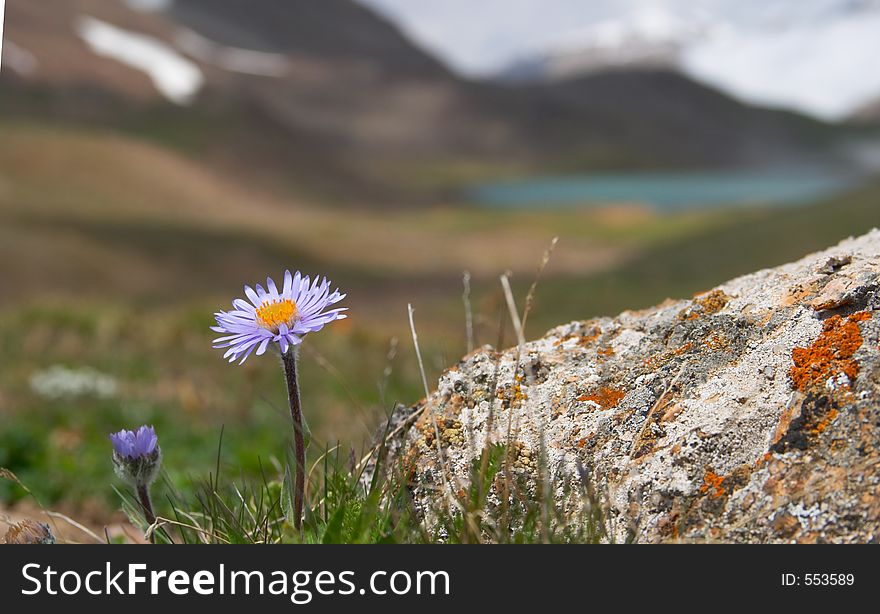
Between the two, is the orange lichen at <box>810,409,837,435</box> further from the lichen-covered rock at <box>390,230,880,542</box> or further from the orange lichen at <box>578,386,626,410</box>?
the orange lichen at <box>578,386,626,410</box>

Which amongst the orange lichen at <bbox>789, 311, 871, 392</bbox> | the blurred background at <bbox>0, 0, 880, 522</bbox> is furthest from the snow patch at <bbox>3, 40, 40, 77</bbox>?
the orange lichen at <bbox>789, 311, 871, 392</bbox>

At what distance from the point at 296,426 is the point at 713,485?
1215 mm

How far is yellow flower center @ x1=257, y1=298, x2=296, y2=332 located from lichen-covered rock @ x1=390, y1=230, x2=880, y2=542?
1.82 ft

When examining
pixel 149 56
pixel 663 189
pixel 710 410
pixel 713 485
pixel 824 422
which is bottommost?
pixel 713 485

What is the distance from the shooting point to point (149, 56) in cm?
16812

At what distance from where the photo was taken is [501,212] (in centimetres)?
11806

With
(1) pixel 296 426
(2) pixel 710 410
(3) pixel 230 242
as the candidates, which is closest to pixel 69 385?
(1) pixel 296 426

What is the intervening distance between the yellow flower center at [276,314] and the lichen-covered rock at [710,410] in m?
0.56

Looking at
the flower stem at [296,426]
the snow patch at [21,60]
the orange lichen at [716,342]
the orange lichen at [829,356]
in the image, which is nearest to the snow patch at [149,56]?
the snow patch at [21,60]

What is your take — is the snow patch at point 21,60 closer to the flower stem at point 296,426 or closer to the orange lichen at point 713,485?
the flower stem at point 296,426

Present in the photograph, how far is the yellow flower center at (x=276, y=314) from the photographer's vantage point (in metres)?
2.43

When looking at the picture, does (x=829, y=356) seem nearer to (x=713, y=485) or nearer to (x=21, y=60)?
(x=713, y=485)

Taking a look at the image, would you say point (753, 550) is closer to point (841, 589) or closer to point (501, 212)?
point (841, 589)

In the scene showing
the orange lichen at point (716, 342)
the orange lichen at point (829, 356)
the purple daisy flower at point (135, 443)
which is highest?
the orange lichen at point (716, 342)
